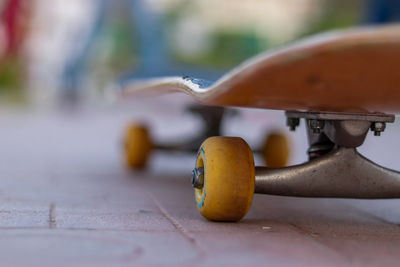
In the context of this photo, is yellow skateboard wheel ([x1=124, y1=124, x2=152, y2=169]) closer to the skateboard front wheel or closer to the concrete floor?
the concrete floor

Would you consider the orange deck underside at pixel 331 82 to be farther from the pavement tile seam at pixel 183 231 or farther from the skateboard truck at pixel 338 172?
the pavement tile seam at pixel 183 231

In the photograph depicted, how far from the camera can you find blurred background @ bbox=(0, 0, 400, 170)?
15.9ft

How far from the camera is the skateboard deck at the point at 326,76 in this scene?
125cm

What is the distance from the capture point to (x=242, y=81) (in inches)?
57.4

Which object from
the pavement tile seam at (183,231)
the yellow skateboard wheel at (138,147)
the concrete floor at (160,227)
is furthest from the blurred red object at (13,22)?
the pavement tile seam at (183,231)

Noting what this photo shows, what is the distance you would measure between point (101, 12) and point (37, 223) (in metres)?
6.11

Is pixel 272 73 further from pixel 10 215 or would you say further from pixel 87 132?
pixel 87 132

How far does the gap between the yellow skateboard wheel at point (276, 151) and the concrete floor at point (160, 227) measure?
567 mm

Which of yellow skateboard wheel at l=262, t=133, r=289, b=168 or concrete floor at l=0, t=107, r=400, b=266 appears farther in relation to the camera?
yellow skateboard wheel at l=262, t=133, r=289, b=168

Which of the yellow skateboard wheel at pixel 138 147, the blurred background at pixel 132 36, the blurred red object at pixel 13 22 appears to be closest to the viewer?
→ the yellow skateboard wheel at pixel 138 147

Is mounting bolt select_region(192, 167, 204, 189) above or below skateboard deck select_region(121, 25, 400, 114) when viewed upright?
below

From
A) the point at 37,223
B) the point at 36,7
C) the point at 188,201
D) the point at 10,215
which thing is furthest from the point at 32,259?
the point at 36,7

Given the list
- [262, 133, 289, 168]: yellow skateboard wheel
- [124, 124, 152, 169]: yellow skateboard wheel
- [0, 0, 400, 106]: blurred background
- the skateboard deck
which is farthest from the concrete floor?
[0, 0, 400, 106]: blurred background

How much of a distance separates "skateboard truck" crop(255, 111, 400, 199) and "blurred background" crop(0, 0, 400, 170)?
37.1 inches
